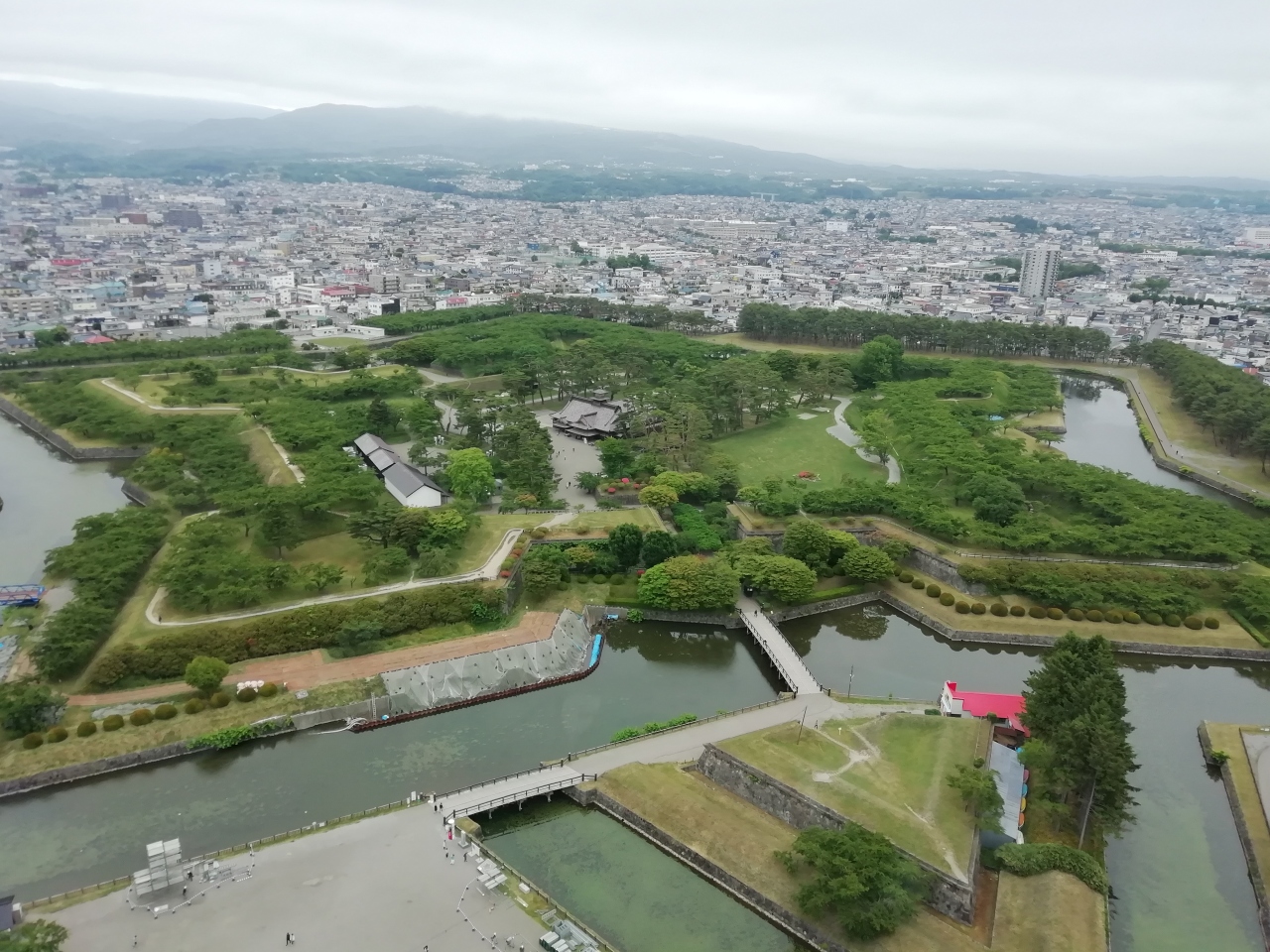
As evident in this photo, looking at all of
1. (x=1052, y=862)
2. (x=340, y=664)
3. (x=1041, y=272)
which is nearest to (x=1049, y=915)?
(x=1052, y=862)

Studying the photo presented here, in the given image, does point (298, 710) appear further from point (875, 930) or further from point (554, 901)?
point (875, 930)

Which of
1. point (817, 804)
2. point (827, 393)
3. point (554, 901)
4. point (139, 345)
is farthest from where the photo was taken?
point (139, 345)

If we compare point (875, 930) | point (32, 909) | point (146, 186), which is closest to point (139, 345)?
point (32, 909)

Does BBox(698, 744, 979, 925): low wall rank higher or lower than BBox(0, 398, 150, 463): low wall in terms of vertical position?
higher

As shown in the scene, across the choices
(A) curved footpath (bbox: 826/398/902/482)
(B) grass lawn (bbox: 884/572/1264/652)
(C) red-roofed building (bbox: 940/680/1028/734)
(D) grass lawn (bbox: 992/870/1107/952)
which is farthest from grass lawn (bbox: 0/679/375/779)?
(A) curved footpath (bbox: 826/398/902/482)

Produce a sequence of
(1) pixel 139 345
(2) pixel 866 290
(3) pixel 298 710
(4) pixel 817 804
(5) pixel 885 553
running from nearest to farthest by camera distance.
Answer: (4) pixel 817 804
(3) pixel 298 710
(5) pixel 885 553
(1) pixel 139 345
(2) pixel 866 290

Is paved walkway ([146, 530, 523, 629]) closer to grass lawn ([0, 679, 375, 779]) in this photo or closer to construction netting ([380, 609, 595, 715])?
grass lawn ([0, 679, 375, 779])

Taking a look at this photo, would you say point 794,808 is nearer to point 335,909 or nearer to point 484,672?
point 484,672
